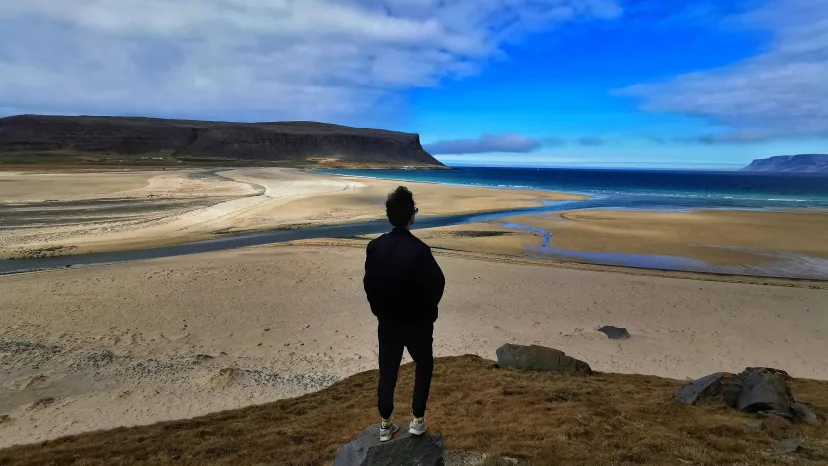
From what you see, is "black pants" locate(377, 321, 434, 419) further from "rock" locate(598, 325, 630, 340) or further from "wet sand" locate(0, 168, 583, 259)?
"wet sand" locate(0, 168, 583, 259)

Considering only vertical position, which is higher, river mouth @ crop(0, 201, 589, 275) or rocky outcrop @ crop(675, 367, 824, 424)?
rocky outcrop @ crop(675, 367, 824, 424)

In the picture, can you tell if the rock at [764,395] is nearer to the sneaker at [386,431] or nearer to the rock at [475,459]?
the rock at [475,459]

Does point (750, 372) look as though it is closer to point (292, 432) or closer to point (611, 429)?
point (611, 429)

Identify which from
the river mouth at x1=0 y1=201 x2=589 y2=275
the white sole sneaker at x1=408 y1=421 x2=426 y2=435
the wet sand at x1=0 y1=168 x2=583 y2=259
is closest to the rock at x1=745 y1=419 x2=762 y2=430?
the white sole sneaker at x1=408 y1=421 x2=426 y2=435

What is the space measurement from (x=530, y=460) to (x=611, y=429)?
128 centimetres

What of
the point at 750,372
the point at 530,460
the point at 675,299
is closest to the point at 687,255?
Answer: the point at 675,299

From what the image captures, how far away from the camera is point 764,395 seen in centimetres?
559

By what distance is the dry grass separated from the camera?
14.5 ft

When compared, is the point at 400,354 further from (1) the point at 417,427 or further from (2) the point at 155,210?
(2) the point at 155,210

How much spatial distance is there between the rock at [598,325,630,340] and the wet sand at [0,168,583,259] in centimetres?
1341

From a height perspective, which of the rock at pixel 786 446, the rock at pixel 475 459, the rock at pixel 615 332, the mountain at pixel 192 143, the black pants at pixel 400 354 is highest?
the mountain at pixel 192 143

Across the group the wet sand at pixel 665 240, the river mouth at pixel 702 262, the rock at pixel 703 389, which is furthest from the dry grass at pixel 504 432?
the wet sand at pixel 665 240

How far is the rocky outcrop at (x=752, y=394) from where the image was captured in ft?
17.7

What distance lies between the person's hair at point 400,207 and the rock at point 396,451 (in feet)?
5.92
